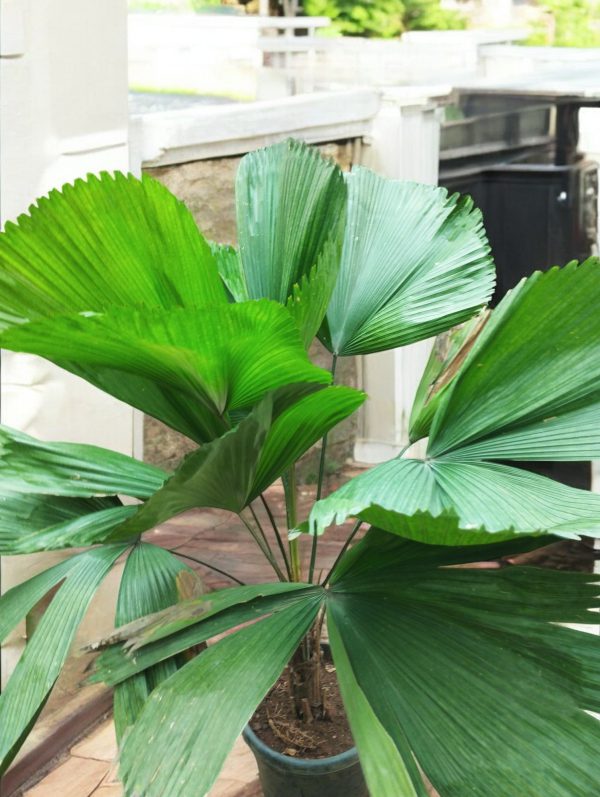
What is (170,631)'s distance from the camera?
1417 mm

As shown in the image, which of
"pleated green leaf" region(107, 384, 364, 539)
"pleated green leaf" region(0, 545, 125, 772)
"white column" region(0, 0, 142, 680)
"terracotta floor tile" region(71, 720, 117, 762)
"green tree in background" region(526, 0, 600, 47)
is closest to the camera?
"pleated green leaf" region(107, 384, 364, 539)

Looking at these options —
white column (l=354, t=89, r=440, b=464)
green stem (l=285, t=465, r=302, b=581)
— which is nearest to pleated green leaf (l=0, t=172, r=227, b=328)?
green stem (l=285, t=465, r=302, b=581)

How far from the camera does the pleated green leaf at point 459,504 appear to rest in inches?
46.6

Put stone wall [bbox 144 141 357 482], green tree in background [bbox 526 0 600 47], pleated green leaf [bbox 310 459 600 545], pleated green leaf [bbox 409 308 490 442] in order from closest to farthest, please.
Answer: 1. pleated green leaf [bbox 310 459 600 545]
2. pleated green leaf [bbox 409 308 490 442]
3. stone wall [bbox 144 141 357 482]
4. green tree in background [bbox 526 0 600 47]

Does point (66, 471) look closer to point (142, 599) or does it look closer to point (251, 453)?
point (142, 599)

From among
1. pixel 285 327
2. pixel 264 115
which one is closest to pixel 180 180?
pixel 264 115

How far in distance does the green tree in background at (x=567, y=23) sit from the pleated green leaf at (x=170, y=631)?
10.8 metres

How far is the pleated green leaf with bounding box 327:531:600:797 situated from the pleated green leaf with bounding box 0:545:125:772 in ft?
1.14

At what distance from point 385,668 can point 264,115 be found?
1964 millimetres

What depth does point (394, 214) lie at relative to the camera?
5.84 ft

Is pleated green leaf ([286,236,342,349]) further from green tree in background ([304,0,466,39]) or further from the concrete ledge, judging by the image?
green tree in background ([304,0,466,39])

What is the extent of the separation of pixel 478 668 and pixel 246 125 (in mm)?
1944

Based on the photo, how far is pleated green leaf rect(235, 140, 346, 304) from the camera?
65.1 inches

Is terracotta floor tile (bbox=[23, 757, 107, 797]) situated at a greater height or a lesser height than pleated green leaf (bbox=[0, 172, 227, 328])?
lesser
